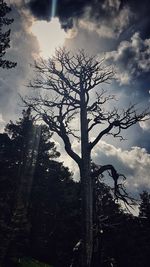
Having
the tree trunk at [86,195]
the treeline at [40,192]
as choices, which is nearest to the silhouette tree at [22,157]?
the treeline at [40,192]

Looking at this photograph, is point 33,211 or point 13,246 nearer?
point 13,246

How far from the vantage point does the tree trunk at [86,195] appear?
959cm

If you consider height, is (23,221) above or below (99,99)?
below

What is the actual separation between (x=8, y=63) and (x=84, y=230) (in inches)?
472

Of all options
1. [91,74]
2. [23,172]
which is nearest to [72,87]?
[91,74]

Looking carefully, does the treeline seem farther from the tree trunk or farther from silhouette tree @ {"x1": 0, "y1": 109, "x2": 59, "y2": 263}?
the tree trunk

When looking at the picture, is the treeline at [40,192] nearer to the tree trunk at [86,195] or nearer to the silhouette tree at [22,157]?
the silhouette tree at [22,157]

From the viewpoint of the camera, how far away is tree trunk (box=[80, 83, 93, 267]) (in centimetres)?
959

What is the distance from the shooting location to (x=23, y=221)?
26188 millimetres

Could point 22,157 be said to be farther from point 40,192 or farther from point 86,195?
point 86,195

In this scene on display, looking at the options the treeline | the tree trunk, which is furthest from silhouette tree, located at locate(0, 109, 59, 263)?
the tree trunk

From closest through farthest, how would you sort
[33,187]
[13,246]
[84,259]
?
[84,259] < [13,246] < [33,187]

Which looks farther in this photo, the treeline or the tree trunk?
the treeline

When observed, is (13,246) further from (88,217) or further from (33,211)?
(88,217)
